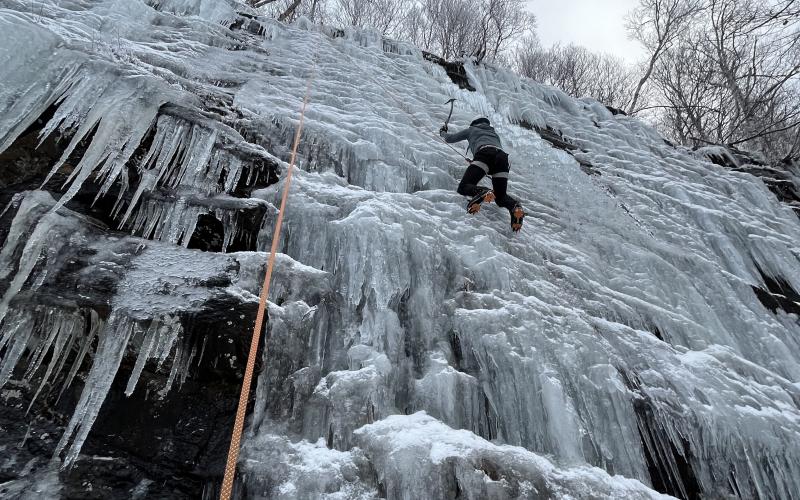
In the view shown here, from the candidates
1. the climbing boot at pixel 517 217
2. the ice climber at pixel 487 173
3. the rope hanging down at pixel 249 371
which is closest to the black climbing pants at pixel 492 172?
the ice climber at pixel 487 173

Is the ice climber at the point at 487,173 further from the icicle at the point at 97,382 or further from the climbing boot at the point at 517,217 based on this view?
the icicle at the point at 97,382

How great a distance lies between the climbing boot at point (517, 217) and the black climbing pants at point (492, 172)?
14 cm

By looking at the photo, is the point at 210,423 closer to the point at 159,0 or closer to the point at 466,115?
the point at 466,115

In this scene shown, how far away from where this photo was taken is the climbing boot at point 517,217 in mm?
3943

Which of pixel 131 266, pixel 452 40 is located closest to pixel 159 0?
pixel 131 266

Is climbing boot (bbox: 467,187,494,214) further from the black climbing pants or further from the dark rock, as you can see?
the dark rock

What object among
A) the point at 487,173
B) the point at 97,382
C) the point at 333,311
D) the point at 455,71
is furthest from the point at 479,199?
the point at 455,71

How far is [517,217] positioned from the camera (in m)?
3.95

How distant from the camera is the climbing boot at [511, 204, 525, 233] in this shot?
394 centimetres

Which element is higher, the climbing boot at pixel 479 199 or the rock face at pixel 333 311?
the climbing boot at pixel 479 199

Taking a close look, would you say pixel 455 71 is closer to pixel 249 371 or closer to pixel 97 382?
pixel 249 371

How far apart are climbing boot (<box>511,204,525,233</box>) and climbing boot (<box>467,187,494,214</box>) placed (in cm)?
22

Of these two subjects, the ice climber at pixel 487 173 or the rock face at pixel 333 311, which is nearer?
the rock face at pixel 333 311

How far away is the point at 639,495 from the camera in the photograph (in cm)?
225
